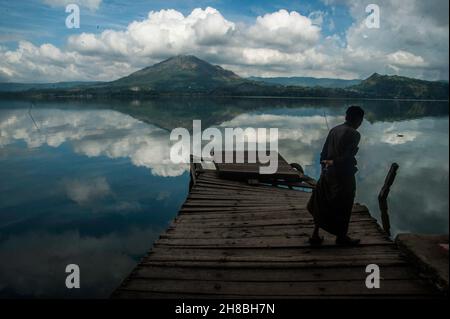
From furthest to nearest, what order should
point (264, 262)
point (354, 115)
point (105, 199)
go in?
1. point (105, 199)
2. point (354, 115)
3. point (264, 262)

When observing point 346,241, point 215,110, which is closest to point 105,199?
point 346,241

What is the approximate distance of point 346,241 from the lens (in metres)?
5.88

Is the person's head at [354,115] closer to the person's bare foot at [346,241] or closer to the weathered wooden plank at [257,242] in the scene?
the person's bare foot at [346,241]

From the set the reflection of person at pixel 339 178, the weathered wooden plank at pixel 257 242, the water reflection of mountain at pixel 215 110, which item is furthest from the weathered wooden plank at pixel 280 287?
the water reflection of mountain at pixel 215 110

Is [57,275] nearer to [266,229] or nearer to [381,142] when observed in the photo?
[266,229]

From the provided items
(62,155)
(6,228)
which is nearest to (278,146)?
(62,155)

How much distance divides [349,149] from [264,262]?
7.34 feet

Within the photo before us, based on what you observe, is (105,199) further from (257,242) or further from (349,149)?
(349,149)

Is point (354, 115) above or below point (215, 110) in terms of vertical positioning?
below

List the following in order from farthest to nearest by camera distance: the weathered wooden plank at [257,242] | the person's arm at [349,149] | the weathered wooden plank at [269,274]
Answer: the weathered wooden plank at [257,242]
the person's arm at [349,149]
the weathered wooden plank at [269,274]

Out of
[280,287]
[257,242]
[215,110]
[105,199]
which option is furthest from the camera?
[215,110]

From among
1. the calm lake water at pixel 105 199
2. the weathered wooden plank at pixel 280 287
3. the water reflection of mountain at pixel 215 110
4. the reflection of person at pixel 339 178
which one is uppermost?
the water reflection of mountain at pixel 215 110

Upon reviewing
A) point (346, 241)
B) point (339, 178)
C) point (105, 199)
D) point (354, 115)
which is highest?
point (354, 115)

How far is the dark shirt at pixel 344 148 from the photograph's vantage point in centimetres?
545
